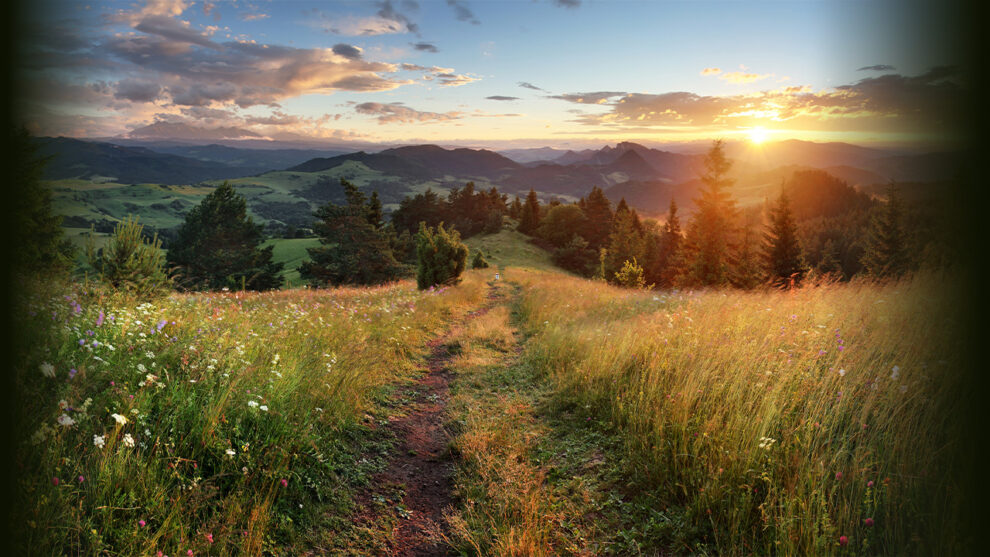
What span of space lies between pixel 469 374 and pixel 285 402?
3990mm

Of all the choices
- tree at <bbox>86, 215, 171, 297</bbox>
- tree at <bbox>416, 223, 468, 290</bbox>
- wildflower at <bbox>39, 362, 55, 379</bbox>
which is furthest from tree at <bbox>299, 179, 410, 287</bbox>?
wildflower at <bbox>39, 362, 55, 379</bbox>

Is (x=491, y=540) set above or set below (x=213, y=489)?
below

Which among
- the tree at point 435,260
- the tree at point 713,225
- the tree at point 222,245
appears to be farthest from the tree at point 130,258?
the tree at point 222,245

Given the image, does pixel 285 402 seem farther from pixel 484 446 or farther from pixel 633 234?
pixel 633 234

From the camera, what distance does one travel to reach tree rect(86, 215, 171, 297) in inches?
288

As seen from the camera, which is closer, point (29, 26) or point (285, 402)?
point (29, 26)

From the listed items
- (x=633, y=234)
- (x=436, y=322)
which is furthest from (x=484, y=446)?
(x=633, y=234)

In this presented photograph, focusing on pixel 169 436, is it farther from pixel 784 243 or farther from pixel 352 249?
pixel 352 249

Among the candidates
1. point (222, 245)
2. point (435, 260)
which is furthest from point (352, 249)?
point (435, 260)

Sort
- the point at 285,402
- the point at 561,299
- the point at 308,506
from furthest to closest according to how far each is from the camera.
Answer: the point at 561,299 < the point at 285,402 < the point at 308,506

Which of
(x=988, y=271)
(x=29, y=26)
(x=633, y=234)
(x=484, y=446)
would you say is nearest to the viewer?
(x=988, y=271)

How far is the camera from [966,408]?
217 centimetres

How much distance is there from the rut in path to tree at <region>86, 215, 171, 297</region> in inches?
212

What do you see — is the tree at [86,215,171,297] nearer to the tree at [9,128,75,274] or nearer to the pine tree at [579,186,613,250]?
the tree at [9,128,75,274]
